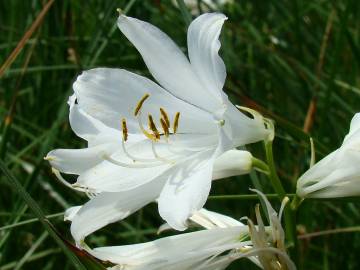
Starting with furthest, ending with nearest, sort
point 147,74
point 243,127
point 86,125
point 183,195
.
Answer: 1. point 147,74
2. point 86,125
3. point 243,127
4. point 183,195

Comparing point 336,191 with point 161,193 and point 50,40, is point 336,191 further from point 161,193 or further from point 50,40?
point 50,40

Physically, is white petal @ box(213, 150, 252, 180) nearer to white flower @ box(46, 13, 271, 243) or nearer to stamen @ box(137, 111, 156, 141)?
white flower @ box(46, 13, 271, 243)

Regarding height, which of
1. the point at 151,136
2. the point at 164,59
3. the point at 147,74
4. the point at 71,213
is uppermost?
the point at 164,59

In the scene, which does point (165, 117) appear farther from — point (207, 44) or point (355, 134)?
point (355, 134)

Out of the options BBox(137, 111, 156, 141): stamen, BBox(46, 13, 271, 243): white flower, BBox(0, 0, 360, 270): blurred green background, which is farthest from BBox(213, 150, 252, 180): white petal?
BBox(0, 0, 360, 270): blurred green background

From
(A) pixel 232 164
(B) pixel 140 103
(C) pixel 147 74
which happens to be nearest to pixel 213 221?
(A) pixel 232 164
